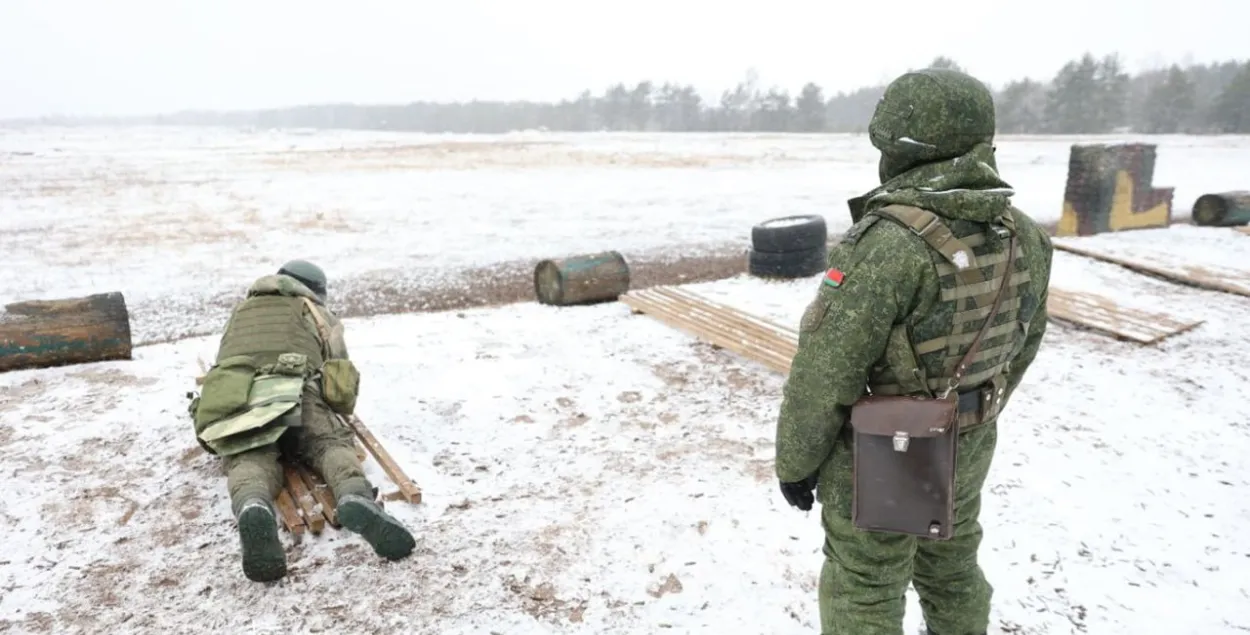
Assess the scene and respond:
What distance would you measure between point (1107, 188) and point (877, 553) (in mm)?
12913

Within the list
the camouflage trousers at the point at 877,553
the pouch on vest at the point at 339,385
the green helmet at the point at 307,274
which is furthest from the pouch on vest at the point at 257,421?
the camouflage trousers at the point at 877,553

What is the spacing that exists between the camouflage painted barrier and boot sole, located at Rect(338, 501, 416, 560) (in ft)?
42.0

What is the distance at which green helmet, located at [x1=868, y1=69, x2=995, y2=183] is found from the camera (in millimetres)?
2232

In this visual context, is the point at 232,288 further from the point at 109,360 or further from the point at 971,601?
the point at 971,601

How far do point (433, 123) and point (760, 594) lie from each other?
425ft

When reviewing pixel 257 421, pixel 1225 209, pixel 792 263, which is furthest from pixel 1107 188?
pixel 257 421

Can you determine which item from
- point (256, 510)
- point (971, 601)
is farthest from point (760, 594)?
point (256, 510)

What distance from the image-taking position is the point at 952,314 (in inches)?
89.6

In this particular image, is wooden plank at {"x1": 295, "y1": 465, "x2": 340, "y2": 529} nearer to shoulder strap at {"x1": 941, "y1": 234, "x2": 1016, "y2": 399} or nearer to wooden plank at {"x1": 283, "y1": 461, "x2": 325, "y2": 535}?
wooden plank at {"x1": 283, "y1": 461, "x2": 325, "y2": 535}

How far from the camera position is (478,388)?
245 inches

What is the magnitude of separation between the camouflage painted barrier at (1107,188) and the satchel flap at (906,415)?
1250 cm

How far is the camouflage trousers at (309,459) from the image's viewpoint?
3.81 meters

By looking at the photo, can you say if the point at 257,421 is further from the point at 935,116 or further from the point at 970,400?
the point at 935,116

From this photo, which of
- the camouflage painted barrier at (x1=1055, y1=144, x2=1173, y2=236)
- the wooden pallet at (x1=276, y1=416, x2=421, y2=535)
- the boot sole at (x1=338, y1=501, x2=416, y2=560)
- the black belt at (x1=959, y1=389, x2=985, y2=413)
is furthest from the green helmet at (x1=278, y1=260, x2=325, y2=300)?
the camouflage painted barrier at (x1=1055, y1=144, x2=1173, y2=236)
